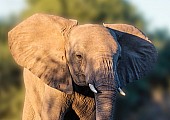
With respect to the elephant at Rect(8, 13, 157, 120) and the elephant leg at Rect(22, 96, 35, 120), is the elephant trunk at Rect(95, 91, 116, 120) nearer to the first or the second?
the elephant at Rect(8, 13, 157, 120)

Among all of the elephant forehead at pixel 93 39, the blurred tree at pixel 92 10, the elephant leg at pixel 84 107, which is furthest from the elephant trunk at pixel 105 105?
the blurred tree at pixel 92 10

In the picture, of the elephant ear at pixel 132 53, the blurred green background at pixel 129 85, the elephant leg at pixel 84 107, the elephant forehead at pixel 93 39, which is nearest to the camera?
the elephant forehead at pixel 93 39

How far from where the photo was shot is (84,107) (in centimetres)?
596

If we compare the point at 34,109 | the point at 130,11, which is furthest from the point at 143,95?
the point at 34,109

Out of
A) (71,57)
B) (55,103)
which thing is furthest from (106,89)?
(55,103)

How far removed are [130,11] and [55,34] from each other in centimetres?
1794

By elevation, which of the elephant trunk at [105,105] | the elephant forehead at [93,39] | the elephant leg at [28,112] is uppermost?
the elephant forehead at [93,39]

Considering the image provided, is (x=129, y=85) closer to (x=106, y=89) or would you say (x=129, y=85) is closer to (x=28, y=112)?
(x=28, y=112)

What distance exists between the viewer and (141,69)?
6.21 metres

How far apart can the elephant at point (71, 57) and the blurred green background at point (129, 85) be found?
1381cm

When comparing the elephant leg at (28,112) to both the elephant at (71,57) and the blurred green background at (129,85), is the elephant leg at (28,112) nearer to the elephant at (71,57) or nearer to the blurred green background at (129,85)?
the elephant at (71,57)

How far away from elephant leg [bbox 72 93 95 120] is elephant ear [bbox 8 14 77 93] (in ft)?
0.73

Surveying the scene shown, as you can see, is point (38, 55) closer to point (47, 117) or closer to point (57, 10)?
point (47, 117)

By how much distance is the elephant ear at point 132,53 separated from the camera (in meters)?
6.01
